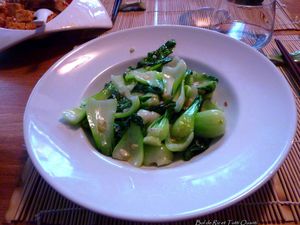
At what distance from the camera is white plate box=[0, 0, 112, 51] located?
1100 mm

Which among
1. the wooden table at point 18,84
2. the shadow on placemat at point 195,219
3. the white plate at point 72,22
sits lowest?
the wooden table at point 18,84

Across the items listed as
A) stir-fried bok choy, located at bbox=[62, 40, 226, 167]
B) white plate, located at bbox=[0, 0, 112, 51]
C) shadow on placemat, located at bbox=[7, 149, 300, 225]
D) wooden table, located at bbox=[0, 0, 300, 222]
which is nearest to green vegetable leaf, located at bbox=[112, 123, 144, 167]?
stir-fried bok choy, located at bbox=[62, 40, 226, 167]

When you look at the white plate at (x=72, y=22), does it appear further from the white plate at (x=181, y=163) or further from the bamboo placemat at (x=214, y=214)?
the bamboo placemat at (x=214, y=214)

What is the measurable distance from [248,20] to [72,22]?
0.70m

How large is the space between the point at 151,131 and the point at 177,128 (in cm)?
6

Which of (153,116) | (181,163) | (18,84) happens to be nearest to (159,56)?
(153,116)

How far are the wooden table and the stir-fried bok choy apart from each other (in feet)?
0.60

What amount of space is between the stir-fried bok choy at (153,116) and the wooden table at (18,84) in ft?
→ 0.60

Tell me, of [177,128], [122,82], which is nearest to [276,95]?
[177,128]

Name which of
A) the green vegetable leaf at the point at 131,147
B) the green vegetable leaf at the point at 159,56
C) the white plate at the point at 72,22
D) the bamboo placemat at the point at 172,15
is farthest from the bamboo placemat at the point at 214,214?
the bamboo placemat at the point at 172,15

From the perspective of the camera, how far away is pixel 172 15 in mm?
1372

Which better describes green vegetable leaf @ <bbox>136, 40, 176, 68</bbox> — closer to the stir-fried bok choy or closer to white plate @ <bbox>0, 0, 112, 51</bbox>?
the stir-fried bok choy

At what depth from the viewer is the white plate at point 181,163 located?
0.53m

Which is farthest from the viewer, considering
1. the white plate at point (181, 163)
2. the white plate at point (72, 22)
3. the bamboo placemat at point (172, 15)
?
the bamboo placemat at point (172, 15)
